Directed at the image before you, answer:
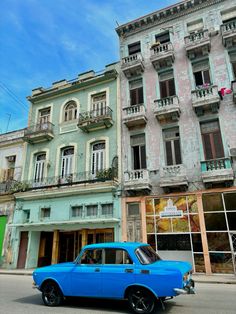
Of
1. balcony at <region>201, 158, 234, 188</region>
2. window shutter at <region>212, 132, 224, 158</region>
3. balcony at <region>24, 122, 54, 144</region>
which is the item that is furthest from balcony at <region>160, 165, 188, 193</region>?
balcony at <region>24, 122, 54, 144</region>

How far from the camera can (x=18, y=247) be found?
1800 cm

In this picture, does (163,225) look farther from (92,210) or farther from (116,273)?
(116,273)

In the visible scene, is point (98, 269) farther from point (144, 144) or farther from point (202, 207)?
point (144, 144)

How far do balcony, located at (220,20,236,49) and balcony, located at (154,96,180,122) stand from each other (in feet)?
16.0

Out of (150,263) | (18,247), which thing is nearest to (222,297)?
(150,263)

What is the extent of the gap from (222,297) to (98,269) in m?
4.48

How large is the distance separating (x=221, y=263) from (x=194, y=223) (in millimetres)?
2399

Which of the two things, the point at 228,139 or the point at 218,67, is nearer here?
the point at 228,139

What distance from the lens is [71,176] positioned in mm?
18234

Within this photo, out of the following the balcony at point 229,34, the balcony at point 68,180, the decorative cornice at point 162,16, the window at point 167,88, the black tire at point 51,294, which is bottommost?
the black tire at point 51,294

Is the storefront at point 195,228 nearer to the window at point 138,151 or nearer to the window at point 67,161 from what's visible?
the window at point 138,151

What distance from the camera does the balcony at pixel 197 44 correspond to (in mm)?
16484

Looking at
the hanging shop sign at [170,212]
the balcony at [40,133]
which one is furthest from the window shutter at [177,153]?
A: the balcony at [40,133]

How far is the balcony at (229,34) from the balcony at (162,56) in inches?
137
